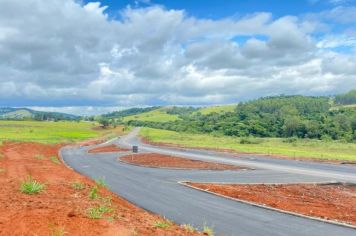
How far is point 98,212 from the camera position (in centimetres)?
1321

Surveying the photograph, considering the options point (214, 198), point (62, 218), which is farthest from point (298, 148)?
point (62, 218)

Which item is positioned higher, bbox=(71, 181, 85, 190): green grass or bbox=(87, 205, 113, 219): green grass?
bbox=(87, 205, 113, 219): green grass

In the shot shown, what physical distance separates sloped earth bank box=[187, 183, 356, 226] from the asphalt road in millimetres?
1350

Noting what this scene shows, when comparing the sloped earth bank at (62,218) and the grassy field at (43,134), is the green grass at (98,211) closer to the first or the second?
the sloped earth bank at (62,218)

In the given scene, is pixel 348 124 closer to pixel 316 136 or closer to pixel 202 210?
pixel 316 136

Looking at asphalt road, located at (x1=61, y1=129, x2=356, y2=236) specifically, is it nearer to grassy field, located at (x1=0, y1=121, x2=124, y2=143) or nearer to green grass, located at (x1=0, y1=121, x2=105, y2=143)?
green grass, located at (x1=0, y1=121, x2=105, y2=143)

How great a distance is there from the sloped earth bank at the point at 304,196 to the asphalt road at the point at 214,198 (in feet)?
4.43

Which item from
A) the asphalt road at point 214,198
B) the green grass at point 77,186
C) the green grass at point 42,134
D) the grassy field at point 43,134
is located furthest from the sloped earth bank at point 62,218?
the grassy field at point 43,134

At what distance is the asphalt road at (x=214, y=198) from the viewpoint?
1430 cm

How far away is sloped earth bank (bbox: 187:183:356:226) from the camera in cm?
1717

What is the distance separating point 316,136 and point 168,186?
281 feet

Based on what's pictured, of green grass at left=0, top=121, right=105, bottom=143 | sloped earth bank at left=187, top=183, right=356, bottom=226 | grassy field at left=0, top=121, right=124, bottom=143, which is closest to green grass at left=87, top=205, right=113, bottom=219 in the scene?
sloped earth bank at left=187, top=183, right=356, bottom=226

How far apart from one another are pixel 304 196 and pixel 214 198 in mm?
5234

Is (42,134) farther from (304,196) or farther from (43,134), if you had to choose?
(304,196)
